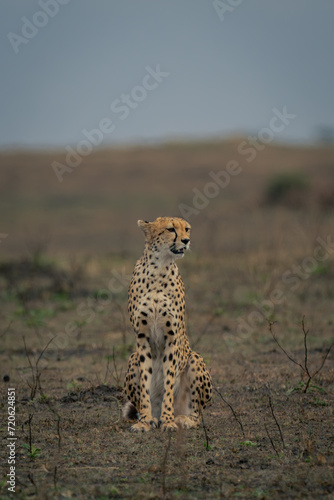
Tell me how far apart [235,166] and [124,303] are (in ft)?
73.9

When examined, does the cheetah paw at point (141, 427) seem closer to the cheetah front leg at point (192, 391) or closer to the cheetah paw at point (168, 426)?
the cheetah paw at point (168, 426)

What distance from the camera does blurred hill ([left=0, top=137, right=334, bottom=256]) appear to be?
17172 mm

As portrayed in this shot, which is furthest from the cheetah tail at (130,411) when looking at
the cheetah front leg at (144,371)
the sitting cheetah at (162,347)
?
the cheetah front leg at (144,371)

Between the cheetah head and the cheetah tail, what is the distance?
1.06 meters

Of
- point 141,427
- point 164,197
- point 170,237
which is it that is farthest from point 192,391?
point 164,197

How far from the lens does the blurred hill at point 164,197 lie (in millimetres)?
17172

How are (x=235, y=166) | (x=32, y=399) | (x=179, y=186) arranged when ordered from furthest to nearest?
(x=235, y=166) → (x=179, y=186) → (x=32, y=399)

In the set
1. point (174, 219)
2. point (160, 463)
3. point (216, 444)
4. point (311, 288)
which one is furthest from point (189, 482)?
point (311, 288)

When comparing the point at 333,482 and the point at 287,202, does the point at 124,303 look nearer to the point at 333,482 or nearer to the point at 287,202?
the point at 333,482

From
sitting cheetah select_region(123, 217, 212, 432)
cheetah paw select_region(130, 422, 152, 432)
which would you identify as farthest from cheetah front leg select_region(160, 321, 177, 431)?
cheetah paw select_region(130, 422, 152, 432)

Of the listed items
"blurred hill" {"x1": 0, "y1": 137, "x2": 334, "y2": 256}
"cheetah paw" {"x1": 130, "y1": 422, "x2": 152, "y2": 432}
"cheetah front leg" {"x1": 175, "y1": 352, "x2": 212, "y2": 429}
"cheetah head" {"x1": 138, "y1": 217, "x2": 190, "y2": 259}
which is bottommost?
"cheetah paw" {"x1": 130, "y1": 422, "x2": 152, "y2": 432}

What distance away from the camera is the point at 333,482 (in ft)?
12.5

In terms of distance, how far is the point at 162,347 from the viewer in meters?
5.06

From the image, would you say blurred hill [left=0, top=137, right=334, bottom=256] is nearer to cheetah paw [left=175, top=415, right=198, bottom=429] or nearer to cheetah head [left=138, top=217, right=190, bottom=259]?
cheetah head [left=138, top=217, right=190, bottom=259]
